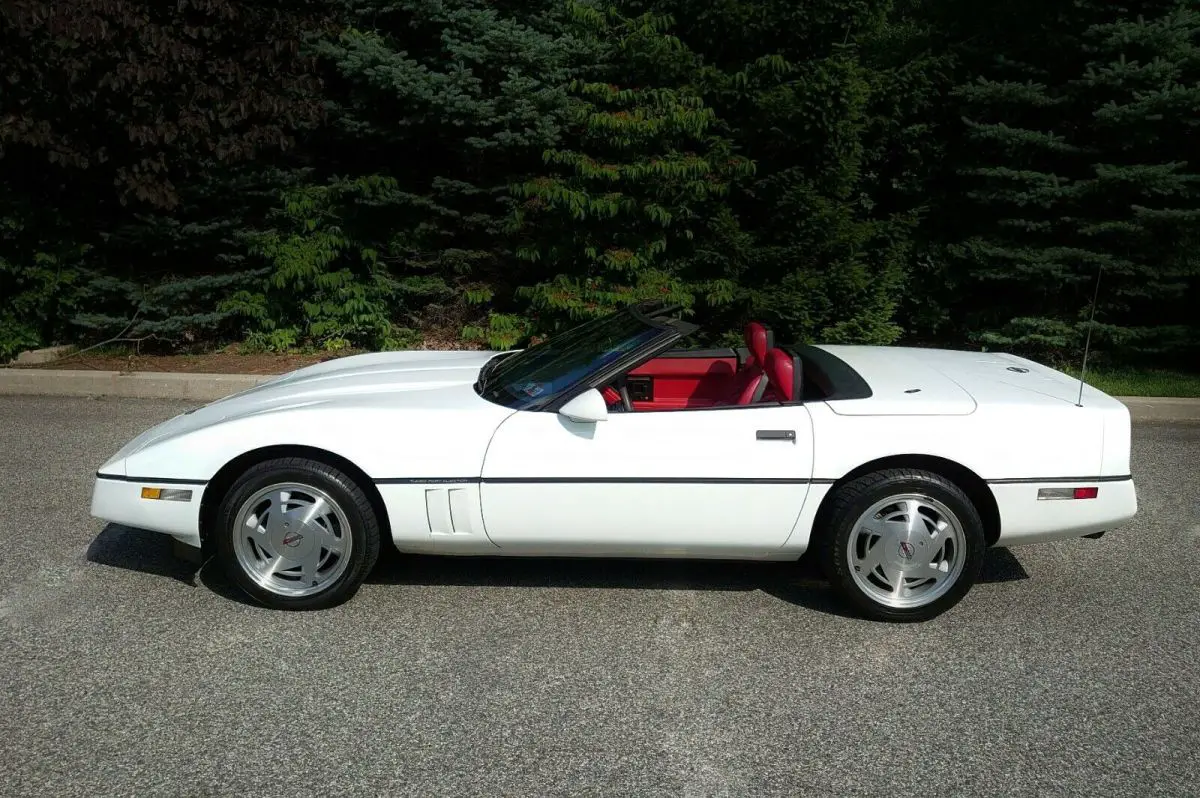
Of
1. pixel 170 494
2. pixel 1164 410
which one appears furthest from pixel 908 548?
pixel 1164 410

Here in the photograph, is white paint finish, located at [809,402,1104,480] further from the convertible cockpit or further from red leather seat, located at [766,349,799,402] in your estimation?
the convertible cockpit

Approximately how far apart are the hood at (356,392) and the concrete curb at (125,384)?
4196mm

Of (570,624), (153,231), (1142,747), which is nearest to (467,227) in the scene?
(153,231)

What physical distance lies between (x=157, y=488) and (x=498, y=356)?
189 cm

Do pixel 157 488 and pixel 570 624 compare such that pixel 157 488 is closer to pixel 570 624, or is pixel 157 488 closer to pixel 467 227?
pixel 570 624

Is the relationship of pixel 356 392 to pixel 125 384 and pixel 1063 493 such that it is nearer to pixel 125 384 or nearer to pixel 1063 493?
pixel 1063 493

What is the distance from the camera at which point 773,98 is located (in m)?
9.98

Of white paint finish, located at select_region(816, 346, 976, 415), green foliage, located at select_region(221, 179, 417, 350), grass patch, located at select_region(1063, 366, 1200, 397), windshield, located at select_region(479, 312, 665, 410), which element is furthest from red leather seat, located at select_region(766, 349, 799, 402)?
green foliage, located at select_region(221, 179, 417, 350)

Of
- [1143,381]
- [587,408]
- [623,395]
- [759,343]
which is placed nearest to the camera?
[587,408]

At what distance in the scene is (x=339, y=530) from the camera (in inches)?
167

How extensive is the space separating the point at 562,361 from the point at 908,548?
67.0 inches

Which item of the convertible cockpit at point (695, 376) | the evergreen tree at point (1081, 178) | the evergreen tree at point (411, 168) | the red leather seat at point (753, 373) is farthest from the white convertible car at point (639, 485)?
the evergreen tree at point (411, 168)

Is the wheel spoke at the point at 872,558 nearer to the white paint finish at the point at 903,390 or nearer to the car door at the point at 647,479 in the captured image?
the car door at the point at 647,479

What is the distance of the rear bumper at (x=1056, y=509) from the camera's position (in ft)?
13.8
